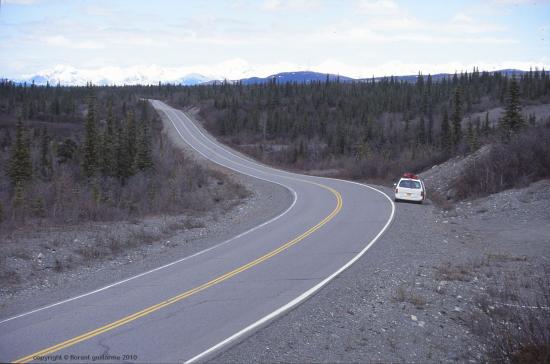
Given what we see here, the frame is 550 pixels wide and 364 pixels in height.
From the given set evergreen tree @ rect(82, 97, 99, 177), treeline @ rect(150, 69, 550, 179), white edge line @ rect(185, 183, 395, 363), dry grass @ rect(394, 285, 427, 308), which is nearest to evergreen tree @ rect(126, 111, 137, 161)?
evergreen tree @ rect(82, 97, 99, 177)

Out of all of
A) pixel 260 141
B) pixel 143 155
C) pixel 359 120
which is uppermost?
pixel 359 120

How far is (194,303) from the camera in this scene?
9.70 m

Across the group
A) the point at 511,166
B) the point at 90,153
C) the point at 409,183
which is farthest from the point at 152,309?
the point at 90,153

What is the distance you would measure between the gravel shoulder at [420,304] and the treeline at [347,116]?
40.5 m

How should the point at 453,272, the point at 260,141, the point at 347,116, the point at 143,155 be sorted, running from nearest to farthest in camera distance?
the point at 453,272
the point at 143,155
the point at 260,141
the point at 347,116

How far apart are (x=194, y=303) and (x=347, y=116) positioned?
370 ft

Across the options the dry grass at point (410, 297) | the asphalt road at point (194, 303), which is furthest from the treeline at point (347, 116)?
the dry grass at point (410, 297)

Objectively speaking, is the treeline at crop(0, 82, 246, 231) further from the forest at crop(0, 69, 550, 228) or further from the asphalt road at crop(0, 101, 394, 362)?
the asphalt road at crop(0, 101, 394, 362)

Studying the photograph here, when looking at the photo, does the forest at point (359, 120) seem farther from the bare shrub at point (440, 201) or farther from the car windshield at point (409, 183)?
the car windshield at point (409, 183)

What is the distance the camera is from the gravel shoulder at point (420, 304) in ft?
25.3

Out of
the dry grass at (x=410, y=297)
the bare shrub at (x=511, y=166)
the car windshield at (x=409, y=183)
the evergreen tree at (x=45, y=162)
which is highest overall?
the bare shrub at (x=511, y=166)

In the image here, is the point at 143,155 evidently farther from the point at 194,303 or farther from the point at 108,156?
the point at 194,303

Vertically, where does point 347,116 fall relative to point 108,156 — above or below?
above

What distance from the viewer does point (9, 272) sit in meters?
12.3
